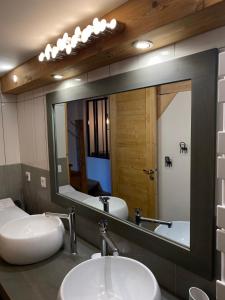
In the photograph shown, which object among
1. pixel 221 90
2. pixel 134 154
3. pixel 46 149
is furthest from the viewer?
pixel 46 149

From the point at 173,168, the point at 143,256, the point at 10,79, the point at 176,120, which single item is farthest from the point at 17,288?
the point at 10,79

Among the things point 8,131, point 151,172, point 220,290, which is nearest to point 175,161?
point 151,172

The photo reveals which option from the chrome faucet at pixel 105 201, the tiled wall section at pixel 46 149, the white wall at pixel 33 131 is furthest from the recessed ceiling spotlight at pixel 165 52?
the white wall at pixel 33 131

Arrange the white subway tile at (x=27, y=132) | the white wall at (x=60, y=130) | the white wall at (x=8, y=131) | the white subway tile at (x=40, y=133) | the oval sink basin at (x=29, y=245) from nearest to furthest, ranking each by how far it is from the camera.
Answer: the oval sink basin at (x=29, y=245) → the white wall at (x=60, y=130) → the white subway tile at (x=40, y=133) → the white subway tile at (x=27, y=132) → the white wall at (x=8, y=131)

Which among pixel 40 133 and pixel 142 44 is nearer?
pixel 142 44

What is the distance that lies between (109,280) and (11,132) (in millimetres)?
1839

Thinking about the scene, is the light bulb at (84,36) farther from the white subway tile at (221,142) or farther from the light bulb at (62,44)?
the white subway tile at (221,142)

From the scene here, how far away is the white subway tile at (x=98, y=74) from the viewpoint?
4.49 ft

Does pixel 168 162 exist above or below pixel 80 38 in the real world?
below

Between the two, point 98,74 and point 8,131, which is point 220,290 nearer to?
point 98,74

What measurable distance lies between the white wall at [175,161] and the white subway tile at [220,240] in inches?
7.8

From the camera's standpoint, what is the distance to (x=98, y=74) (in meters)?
1.42

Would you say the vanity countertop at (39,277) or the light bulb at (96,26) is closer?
the light bulb at (96,26)

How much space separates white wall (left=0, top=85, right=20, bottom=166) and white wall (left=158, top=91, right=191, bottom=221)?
69.4 inches
